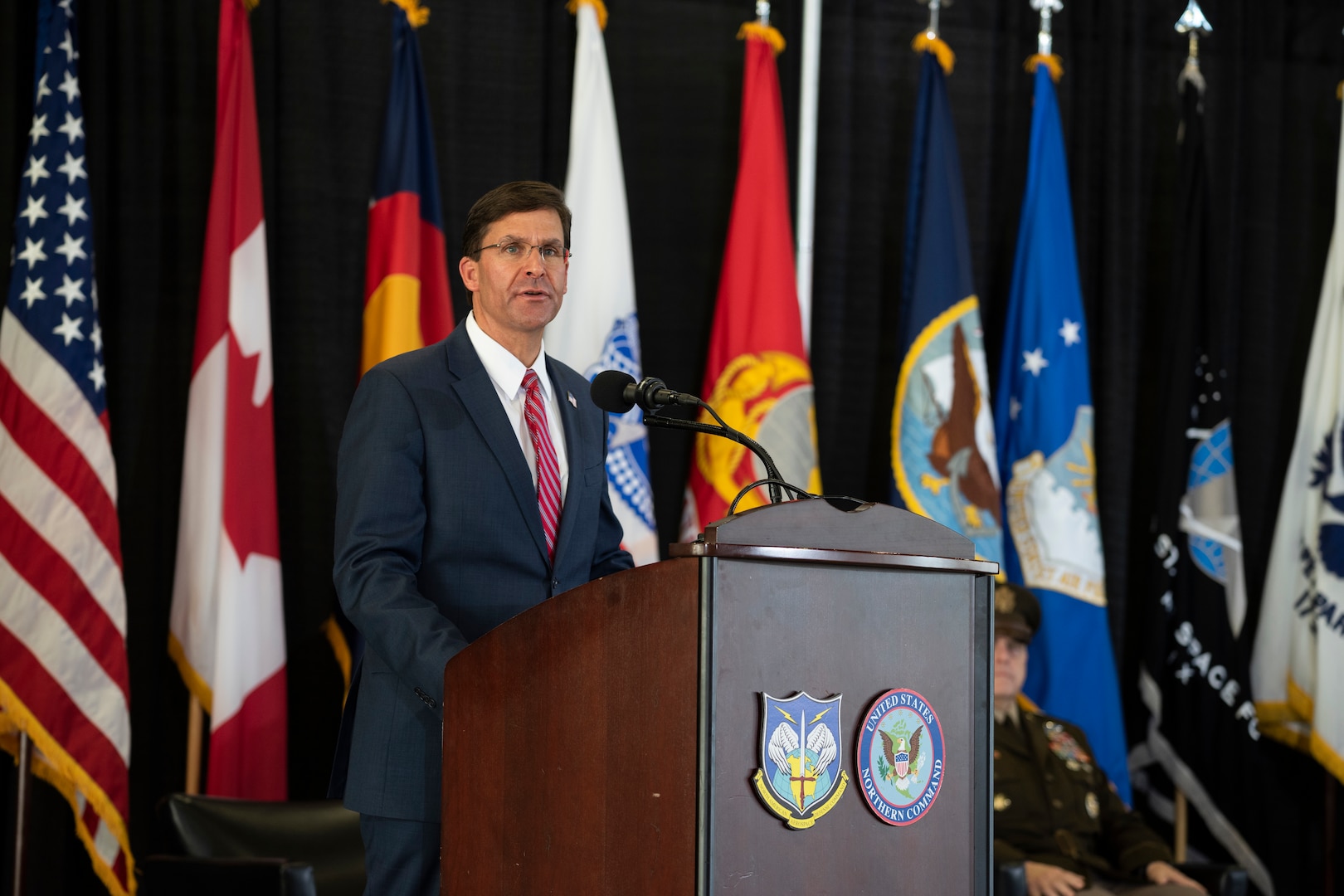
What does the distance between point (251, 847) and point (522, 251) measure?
1888 millimetres

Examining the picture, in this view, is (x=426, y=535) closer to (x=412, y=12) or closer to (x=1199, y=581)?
(x=412, y=12)

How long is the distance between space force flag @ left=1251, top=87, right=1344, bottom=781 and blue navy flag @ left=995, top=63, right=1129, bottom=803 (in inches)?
23.8

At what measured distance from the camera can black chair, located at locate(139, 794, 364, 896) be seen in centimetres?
289

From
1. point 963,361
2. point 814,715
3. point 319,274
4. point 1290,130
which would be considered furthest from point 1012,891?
point 1290,130

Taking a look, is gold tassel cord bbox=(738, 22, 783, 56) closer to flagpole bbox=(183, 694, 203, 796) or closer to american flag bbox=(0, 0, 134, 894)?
american flag bbox=(0, 0, 134, 894)

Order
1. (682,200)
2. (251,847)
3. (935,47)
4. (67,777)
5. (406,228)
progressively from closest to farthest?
(251,847), (67,777), (406,228), (935,47), (682,200)

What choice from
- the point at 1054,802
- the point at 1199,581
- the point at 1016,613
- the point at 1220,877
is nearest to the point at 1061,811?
the point at 1054,802

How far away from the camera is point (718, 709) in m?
1.27

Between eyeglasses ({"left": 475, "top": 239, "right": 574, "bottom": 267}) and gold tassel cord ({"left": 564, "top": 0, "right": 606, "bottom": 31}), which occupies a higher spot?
gold tassel cord ({"left": 564, "top": 0, "right": 606, "bottom": 31})

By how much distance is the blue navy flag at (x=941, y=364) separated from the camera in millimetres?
3992

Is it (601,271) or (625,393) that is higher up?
(601,271)

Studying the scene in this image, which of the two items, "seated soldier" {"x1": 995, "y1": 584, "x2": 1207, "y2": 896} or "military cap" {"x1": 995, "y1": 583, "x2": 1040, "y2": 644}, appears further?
"military cap" {"x1": 995, "y1": 583, "x2": 1040, "y2": 644}

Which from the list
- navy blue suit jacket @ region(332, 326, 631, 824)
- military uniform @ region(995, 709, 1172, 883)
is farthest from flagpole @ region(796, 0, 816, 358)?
navy blue suit jacket @ region(332, 326, 631, 824)

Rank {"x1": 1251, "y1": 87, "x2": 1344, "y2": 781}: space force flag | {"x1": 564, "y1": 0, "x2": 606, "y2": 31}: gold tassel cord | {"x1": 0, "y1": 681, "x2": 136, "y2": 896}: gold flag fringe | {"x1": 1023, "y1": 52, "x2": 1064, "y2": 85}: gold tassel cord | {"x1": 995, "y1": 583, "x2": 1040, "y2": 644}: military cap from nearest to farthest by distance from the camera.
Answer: {"x1": 0, "y1": 681, "x2": 136, "y2": 896}: gold flag fringe
{"x1": 995, "y1": 583, "x2": 1040, "y2": 644}: military cap
{"x1": 564, "y1": 0, "x2": 606, "y2": 31}: gold tassel cord
{"x1": 1251, "y1": 87, "x2": 1344, "y2": 781}: space force flag
{"x1": 1023, "y1": 52, "x2": 1064, "y2": 85}: gold tassel cord
